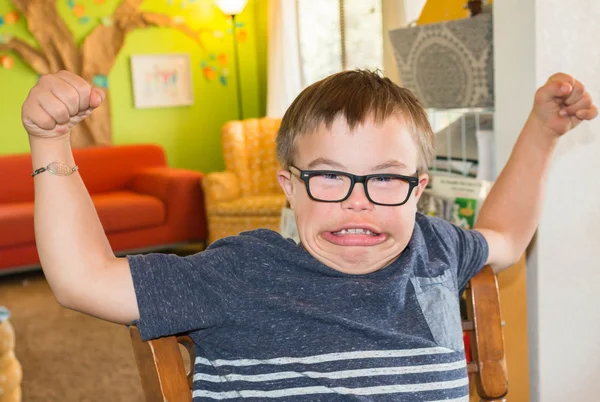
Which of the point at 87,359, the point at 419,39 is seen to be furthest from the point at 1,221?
the point at 419,39

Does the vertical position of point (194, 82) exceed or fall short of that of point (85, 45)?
it falls short

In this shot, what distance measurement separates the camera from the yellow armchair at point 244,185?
5238mm

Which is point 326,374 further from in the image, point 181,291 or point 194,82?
point 194,82

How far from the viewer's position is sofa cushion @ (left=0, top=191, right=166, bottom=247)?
4.98 metres

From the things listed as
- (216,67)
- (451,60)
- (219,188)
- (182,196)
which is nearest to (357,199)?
(451,60)

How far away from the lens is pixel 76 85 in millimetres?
850

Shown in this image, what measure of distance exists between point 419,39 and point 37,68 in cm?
483

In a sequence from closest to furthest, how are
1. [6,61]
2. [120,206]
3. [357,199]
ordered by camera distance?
1. [357,199]
2. [120,206]
3. [6,61]

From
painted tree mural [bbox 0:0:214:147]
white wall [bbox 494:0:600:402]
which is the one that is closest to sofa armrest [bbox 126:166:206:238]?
painted tree mural [bbox 0:0:214:147]

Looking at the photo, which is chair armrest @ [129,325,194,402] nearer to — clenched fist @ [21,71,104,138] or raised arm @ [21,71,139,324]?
raised arm @ [21,71,139,324]

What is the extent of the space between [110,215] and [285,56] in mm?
2102

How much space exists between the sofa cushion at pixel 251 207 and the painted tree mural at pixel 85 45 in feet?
5.33

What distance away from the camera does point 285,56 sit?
625cm

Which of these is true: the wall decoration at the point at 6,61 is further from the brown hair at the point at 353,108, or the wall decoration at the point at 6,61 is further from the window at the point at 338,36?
the brown hair at the point at 353,108
